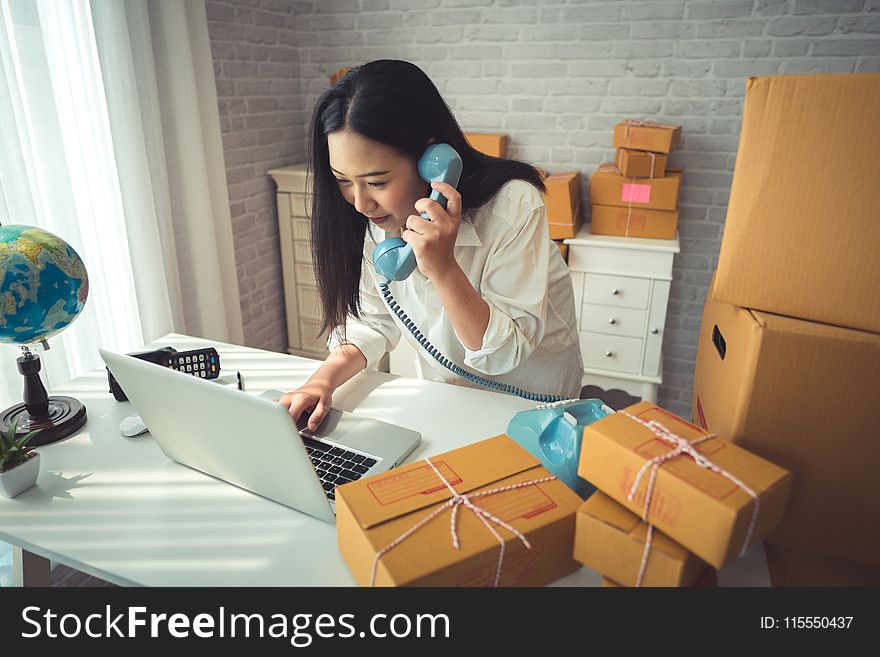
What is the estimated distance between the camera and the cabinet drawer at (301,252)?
115 inches

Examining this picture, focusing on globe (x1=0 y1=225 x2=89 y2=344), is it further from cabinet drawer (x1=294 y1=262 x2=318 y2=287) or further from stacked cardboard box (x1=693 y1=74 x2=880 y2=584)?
cabinet drawer (x1=294 y1=262 x2=318 y2=287)

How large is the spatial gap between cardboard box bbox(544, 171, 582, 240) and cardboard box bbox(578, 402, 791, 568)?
1.74 m

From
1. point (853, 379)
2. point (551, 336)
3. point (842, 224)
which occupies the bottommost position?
point (551, 336)

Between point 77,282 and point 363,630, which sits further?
point 77,282

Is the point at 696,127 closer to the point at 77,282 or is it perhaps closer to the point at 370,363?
the point at 370,363

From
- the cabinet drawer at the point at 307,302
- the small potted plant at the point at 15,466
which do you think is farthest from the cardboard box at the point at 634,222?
the small potted plant at the point at 15,466

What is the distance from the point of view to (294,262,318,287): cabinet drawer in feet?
9.72

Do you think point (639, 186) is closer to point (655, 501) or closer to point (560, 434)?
point (560, 434)

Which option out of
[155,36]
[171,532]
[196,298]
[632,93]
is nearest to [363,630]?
[171,532]

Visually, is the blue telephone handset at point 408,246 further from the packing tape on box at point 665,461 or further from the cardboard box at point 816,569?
the cardboard box at point 816,569

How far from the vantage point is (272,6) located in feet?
9.16

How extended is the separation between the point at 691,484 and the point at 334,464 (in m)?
0.58

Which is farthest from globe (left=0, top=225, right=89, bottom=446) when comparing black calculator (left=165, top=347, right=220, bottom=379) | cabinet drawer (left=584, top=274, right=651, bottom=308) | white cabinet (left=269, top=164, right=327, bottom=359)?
cabinet drawer (left=584, top=274, right=651, bottom=308)

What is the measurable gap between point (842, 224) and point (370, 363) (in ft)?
3.18
